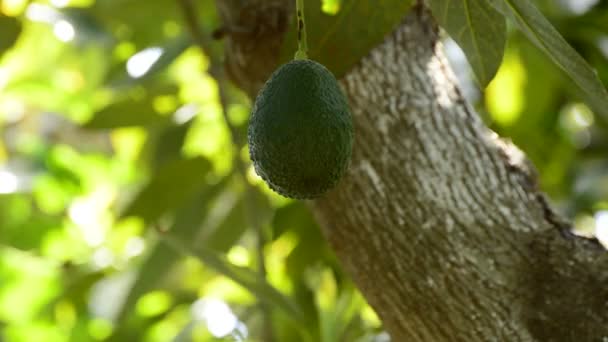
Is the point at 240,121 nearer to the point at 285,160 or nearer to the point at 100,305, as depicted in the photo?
the point at 100,305

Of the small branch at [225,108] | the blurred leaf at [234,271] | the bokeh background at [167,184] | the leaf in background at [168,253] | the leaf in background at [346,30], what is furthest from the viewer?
the leaf in background at [168,253]

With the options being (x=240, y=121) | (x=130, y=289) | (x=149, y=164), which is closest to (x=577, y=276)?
(x=240, y=121)

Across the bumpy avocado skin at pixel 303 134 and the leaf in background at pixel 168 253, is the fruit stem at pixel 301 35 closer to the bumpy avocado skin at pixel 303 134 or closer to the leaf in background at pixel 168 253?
the bumpy avocado skin at pixel 303 134

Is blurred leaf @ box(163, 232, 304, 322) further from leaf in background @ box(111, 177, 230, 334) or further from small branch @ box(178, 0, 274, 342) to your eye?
leaf in background @ box(111, 177, 230, 334)

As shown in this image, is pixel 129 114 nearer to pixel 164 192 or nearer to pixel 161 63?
pixel 164 192

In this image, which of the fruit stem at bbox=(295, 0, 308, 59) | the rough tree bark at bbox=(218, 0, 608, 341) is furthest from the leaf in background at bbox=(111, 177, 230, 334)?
the fruit stem at bbox=(295, 0, 308, 59)

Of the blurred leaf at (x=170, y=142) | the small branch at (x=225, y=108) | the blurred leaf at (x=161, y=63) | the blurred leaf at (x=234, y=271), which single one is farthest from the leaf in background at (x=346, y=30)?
the blurred leaf at (x=170, y=142)
